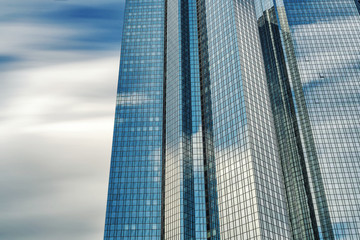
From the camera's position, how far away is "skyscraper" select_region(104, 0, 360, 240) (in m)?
123

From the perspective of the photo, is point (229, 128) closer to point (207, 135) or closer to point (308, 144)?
point (207, 135)

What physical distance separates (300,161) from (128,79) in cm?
9176

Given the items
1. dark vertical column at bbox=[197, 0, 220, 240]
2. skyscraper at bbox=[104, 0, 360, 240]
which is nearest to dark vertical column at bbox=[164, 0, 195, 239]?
skyscraper at bbox=[104, 0, 360, 240]

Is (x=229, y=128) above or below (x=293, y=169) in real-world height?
below

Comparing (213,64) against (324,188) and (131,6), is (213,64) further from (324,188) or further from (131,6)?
(324,188)

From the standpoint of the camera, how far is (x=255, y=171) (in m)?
116

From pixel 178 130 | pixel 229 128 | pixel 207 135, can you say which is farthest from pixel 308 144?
pixel 178 130

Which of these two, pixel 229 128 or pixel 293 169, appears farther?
pixel 293 169

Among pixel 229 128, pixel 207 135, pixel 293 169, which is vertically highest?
A: pixel 293 169

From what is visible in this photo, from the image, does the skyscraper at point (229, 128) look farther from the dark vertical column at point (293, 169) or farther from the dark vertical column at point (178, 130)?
the dark vertical column at point (293, 169)

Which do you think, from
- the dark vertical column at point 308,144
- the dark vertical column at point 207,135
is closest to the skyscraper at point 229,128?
the dark vertical column at point 207,135

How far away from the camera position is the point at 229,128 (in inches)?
5217

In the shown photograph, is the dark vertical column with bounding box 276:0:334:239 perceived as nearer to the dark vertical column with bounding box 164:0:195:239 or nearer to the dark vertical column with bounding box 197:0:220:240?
the dark vertical column with bounding box 197:0:220:240

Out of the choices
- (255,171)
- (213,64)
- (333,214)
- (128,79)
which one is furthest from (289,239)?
(128,79)
